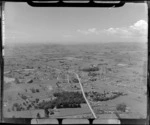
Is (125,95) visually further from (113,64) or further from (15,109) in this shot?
(15,109)

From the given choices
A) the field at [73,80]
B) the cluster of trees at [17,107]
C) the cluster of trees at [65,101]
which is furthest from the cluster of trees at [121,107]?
the cluster of trees at [17,107]

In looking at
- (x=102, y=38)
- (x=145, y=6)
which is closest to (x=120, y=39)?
(x=102, y=38)

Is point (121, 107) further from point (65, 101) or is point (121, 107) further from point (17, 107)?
point (17, 107)

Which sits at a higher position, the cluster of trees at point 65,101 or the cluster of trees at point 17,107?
the cluster of trees at point 65,101

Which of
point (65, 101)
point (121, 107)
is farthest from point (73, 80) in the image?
point (121, 107)

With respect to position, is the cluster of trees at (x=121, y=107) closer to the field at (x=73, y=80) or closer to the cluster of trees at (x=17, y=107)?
the field at (x=73, y=80)

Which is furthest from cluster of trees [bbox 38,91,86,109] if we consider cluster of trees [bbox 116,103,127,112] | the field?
cluster of trees [bbox 116,103,127,112]
